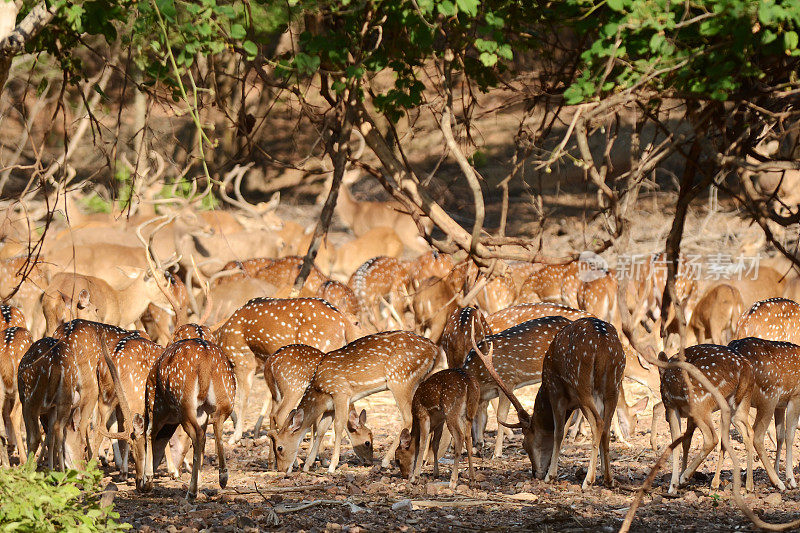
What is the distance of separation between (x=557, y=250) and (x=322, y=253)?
4899mm

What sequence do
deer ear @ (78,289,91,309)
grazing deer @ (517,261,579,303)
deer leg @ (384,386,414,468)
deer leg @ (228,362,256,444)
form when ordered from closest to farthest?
deer leg @ (384,386,414,468) → deer leg @ (228,362,256,444) → deer ear @ (78,289,91,309) → grazing deer @ (517,261,579,303)

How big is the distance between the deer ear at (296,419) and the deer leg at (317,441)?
253mm

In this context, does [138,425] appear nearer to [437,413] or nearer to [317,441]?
[317,441]

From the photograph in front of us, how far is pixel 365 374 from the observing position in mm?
7910

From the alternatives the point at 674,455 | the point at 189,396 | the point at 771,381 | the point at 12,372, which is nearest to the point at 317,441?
the point at 189,396

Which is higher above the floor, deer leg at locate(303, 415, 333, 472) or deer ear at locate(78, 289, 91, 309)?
deer ear at locate(78, 289, 91, 309)

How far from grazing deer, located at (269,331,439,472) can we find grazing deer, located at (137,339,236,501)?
124 centimetres

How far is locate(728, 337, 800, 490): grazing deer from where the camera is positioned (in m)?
6.95

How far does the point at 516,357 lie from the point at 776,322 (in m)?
3.20

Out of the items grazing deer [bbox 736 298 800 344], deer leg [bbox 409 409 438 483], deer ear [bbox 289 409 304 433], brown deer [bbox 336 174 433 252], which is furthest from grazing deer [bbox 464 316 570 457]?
brown deer [bbox 336 174 433 252]

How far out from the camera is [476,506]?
6031 mm

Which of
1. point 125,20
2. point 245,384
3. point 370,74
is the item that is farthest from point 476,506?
point 245,384

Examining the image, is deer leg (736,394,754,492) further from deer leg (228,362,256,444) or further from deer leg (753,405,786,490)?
deer leg (228,362,256,444)

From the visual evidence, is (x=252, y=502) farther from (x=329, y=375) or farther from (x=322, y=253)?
(x=322, y=253)
